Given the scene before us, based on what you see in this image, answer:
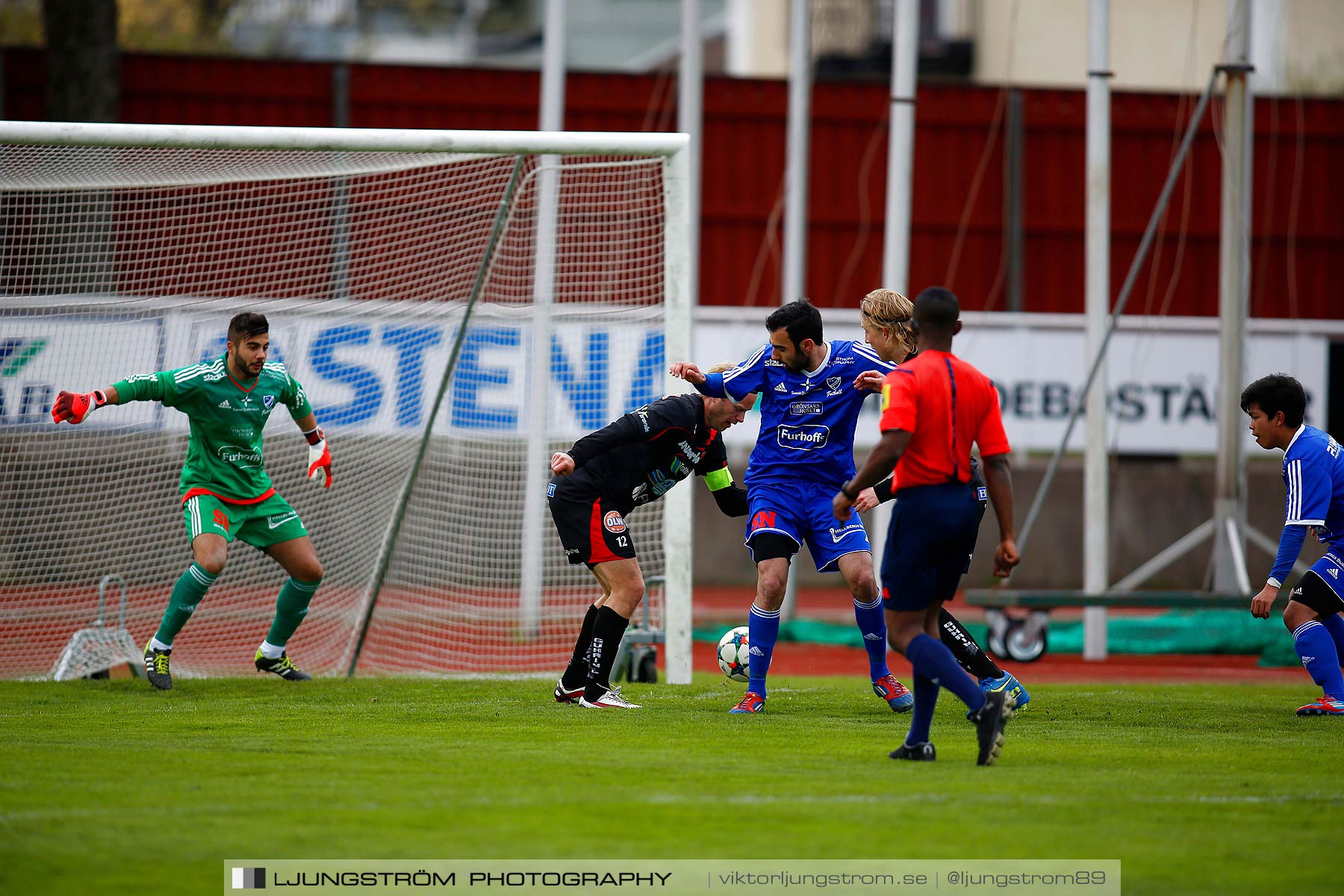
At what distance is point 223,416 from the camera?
28.8 ft

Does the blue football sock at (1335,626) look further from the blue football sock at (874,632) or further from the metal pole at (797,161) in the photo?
the metal pole at (797,161)

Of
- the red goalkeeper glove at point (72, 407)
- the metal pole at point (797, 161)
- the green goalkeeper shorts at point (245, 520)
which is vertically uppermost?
the metal pole at point (797, 161)

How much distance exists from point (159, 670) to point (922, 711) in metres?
4.96

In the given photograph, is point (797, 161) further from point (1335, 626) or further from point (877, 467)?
point (877, 467)

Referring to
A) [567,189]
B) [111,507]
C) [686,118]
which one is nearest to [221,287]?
[111,507]

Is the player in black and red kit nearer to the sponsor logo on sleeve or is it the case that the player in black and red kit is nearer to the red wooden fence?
the sponsor logo on sleeve

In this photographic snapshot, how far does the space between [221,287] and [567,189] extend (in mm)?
3374

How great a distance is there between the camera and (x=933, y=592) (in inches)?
231

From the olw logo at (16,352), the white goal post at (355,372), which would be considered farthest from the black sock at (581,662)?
the olw logo at (16,352)

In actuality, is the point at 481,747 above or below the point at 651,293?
below

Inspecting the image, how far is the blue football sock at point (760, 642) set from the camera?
7773mm

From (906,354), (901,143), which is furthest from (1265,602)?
(901,143)

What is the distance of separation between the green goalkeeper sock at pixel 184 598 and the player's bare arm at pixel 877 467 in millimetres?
4496

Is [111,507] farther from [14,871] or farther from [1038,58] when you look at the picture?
[1038,58]
